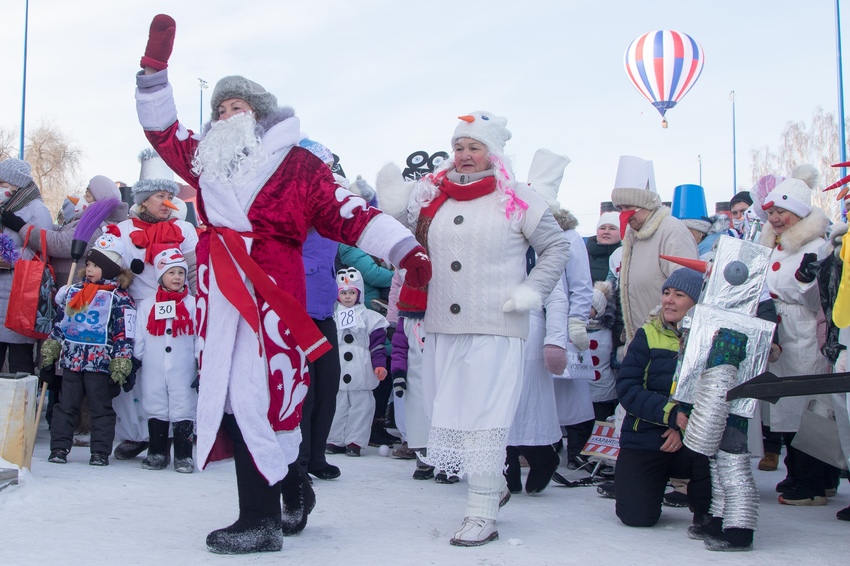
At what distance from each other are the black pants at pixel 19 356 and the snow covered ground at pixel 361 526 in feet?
4.19

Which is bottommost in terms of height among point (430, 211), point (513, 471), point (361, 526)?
point (361, 526)

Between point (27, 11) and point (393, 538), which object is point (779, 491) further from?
Answer: point (27, 11)

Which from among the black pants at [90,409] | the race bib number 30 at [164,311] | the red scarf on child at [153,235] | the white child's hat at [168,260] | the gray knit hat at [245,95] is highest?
the gray knit hat at [245,95]

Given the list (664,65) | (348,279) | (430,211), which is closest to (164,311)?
(348,279)

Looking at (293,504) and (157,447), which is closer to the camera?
(293,504)

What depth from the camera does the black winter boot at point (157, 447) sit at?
599cm

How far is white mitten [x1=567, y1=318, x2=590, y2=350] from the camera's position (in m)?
5.61

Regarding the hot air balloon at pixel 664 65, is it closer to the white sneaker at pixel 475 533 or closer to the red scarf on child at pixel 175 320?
the red scarf on child at pixel 175 320

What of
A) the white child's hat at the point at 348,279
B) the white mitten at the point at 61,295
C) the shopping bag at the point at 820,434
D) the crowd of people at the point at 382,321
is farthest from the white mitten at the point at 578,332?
the white mitten at the point at 61,295

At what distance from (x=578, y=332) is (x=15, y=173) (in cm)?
438

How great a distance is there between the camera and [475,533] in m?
4.03

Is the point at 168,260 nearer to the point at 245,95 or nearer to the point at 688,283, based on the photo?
the point at 245,95

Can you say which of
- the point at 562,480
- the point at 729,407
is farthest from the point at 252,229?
the point at 562,480

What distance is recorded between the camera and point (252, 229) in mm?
3799
